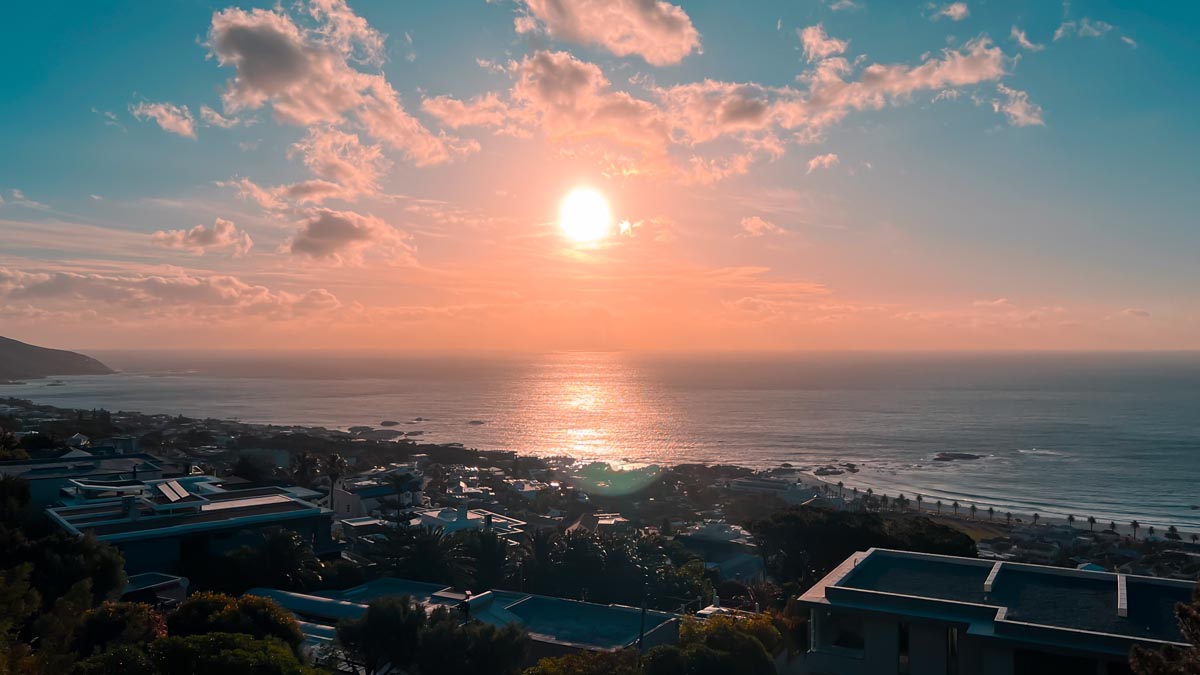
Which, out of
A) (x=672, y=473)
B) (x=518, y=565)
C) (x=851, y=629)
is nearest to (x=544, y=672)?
(x=851, y=629)

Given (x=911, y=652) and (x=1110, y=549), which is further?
(x=1110, y=549)

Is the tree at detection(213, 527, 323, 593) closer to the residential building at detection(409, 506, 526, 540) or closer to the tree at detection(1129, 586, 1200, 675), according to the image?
the residential building at detection(409, 506, 526, 540)

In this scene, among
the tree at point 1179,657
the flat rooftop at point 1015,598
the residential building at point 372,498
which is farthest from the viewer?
the residential building at point 372,498

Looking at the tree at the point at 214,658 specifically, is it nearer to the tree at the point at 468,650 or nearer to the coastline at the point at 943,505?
the tree at the point at 468,650

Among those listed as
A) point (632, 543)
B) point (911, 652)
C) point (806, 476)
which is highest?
point (911, 652)

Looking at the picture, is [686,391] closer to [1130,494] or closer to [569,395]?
[569,395]

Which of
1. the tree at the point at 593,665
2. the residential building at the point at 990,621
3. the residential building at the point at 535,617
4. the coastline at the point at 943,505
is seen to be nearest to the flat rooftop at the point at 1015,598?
the residential building at the point at 990,621
